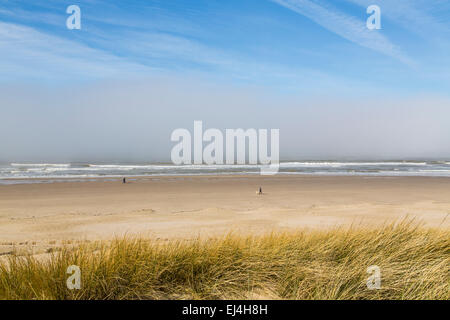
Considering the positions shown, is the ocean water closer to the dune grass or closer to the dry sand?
the dry sand

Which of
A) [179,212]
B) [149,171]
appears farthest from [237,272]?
[149,171]

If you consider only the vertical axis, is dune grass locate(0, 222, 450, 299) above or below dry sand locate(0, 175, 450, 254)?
above

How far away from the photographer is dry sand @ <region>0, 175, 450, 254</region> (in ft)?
28.7

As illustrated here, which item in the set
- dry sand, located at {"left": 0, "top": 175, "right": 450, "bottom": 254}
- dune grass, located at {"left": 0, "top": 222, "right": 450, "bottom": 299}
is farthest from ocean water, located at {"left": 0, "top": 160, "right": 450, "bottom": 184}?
dune grass, located at {"left": 0, "top": 222, "right": 450, "bottom": 299}

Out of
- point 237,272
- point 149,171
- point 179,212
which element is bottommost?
point 179,212

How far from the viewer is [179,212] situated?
12305 mm

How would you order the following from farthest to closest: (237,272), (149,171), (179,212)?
(149,171) < (179,212) < (237,272)

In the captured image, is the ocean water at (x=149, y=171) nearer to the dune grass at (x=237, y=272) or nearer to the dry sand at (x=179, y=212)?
the dry sand at (x=179, y=212)

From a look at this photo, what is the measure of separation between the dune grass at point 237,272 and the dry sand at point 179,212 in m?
1.45

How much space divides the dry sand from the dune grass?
4.77 ft

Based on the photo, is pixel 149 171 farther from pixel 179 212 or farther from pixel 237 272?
pixel 237 272

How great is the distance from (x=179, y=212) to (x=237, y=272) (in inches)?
328
